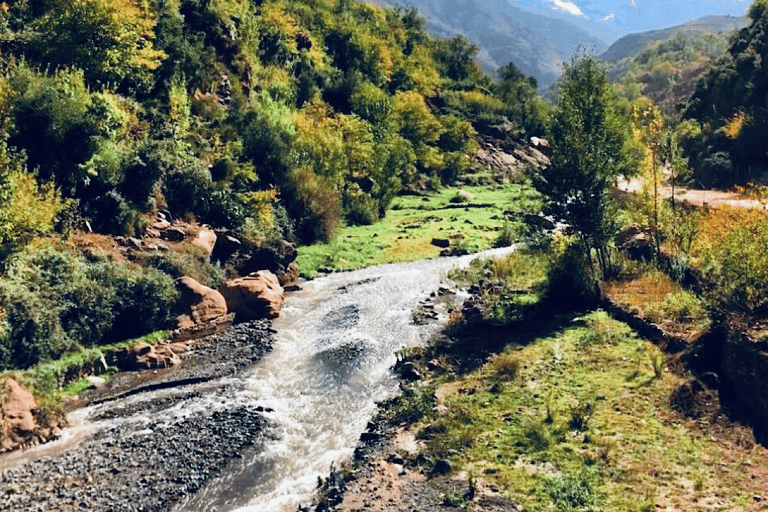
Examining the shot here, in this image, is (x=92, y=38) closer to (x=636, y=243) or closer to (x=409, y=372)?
(x=409, y=372)

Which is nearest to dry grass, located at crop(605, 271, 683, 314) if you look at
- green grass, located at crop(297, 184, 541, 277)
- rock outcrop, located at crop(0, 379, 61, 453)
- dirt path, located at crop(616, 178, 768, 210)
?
dirt path, located at crop(616, 178, 768, 210)

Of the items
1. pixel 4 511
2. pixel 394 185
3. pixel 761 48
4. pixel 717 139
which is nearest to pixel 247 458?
pixel 4 511

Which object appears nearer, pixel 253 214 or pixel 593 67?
pixel 593 67

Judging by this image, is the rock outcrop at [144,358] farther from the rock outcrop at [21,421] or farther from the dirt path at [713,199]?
the dirt path at [713,199]

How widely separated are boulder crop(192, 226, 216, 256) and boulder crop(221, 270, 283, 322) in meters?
3.93

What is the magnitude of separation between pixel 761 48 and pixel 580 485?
8571 cm

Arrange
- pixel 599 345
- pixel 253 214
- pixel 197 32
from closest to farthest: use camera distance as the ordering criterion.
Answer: pixel 599 345 → pixel 253 214 → pixel 197 32

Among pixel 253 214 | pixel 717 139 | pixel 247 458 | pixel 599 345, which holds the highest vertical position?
pixel 717 139

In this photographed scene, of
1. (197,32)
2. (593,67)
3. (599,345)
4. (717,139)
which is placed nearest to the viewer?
(599,345)

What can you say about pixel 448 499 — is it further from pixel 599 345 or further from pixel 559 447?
pixel 599 345

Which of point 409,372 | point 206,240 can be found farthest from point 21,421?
point 206,240

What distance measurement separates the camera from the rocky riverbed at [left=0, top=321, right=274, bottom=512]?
63.6 ft

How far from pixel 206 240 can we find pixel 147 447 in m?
21.4

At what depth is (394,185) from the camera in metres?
69.7
